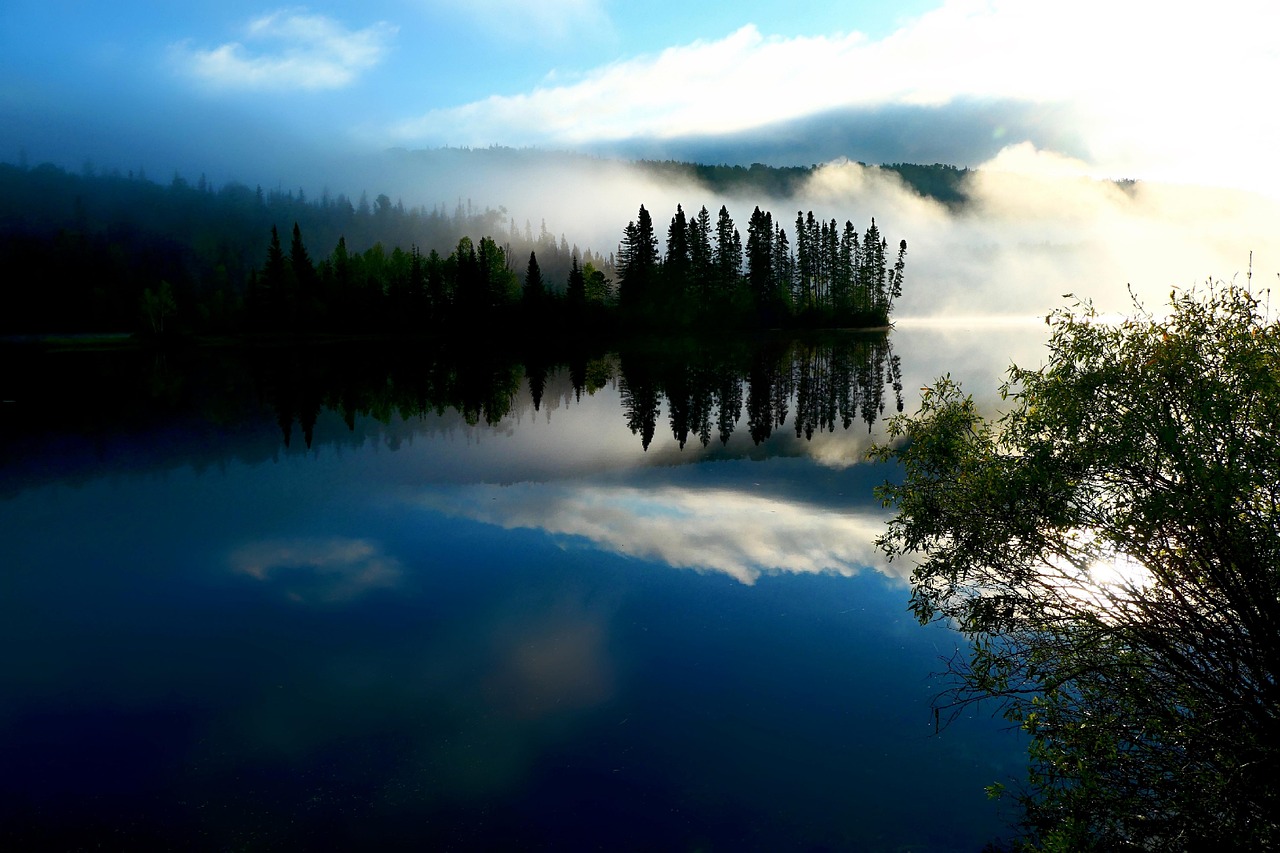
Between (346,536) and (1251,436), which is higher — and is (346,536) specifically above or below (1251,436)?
below

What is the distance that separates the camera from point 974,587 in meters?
20.0

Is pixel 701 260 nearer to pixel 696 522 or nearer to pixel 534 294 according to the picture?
pixel 534 294

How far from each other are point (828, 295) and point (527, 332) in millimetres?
78861

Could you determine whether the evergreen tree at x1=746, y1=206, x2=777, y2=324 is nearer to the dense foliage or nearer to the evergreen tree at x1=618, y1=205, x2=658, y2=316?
the evergreen tree at x1=618, y1=205, x2=658, y2=316

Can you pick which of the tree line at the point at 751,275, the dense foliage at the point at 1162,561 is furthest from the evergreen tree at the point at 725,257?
the dense foliage at the point at 1162,561

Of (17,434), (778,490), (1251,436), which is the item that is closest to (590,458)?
(778,490)

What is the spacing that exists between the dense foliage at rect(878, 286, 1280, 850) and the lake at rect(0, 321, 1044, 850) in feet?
7.04

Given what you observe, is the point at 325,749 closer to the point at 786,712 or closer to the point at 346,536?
the point at 786,712

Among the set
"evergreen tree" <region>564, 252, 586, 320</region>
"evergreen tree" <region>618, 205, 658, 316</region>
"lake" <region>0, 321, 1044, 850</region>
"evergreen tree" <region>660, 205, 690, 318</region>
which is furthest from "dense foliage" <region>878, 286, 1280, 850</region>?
"evergreen tree" <region>660, 205, 690, 318</region>

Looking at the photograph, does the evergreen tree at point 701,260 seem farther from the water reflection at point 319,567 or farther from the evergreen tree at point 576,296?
the water reflection at point 319,567

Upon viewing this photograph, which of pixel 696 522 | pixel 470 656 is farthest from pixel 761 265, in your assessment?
pixel 470 656

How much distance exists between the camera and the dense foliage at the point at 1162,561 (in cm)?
1103

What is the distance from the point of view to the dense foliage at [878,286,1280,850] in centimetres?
1103

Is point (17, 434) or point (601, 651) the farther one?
point (17, 434)
